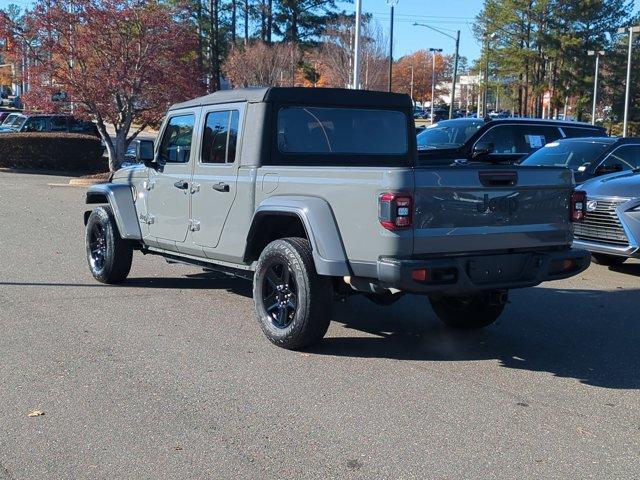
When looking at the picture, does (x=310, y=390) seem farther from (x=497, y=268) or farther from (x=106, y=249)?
(x=106, y=249)

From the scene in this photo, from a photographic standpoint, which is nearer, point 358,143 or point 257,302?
point 257,302

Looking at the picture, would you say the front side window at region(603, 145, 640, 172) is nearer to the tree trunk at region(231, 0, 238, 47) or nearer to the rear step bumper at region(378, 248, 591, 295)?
the rear step bumper at region(378, 248, 591, 295)

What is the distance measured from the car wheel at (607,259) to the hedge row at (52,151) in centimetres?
1868

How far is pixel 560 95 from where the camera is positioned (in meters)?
56.1

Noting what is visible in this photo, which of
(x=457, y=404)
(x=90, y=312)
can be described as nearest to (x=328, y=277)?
(x=457, y=404)

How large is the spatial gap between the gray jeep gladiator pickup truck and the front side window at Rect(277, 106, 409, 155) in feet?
0.04

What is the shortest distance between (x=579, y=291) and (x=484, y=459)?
5.10m

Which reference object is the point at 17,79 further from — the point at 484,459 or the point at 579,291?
the point at 484,459

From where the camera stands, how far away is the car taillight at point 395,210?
5281mm

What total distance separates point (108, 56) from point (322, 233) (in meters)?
17.2

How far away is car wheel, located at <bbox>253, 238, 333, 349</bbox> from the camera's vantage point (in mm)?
5941

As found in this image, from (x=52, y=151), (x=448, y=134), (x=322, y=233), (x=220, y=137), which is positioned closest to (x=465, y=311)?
(x=322, y=233)

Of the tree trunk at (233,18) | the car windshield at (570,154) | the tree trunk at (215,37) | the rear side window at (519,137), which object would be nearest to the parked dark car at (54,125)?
the rear side window at (519,137)

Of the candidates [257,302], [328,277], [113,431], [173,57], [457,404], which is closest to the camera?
[113,431]
